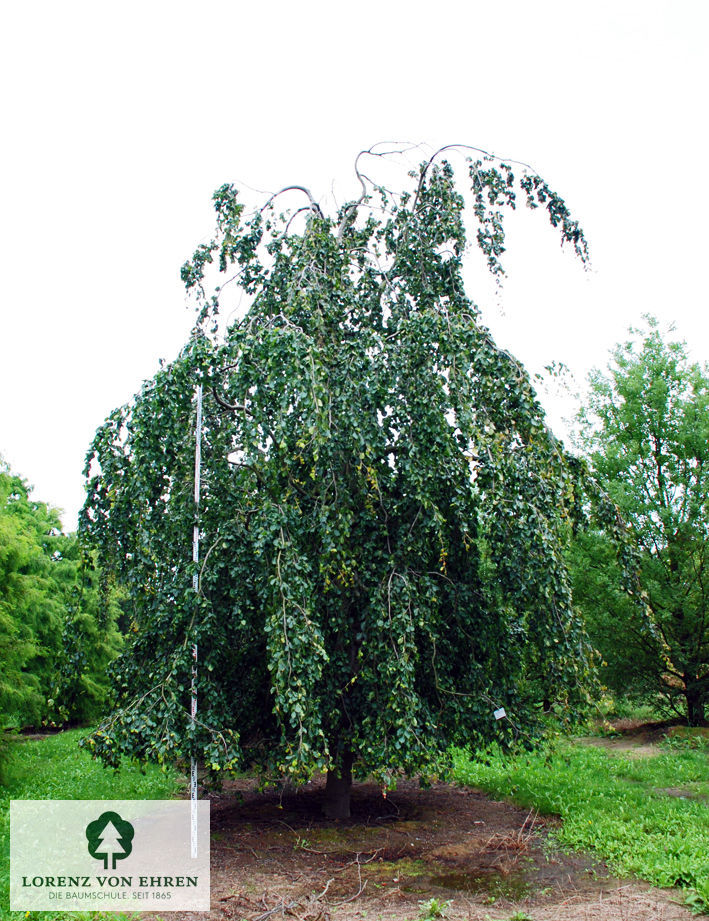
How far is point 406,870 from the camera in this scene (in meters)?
4.53

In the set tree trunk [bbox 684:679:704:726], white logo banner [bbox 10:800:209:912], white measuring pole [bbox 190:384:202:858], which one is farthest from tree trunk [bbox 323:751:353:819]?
tree trunk [bbox 684:679:704:726]

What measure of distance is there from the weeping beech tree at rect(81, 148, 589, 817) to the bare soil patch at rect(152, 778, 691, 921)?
0.58m

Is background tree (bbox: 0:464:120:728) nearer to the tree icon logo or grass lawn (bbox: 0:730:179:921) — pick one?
grass lawn (bbox: 0:730:179:921)

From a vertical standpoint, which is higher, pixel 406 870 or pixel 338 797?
pixel 338 797

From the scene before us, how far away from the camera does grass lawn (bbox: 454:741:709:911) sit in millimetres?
4406

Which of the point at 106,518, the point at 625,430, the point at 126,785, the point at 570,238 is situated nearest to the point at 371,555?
the point at 106,518

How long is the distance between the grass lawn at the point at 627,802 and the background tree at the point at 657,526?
47.6 inches

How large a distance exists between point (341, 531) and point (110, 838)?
2921 millimetres

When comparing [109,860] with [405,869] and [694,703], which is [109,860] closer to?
[405,869]

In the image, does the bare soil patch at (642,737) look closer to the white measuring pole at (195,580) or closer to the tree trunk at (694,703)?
the tree trunk at (694,703)

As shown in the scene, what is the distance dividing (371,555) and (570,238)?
9.66 feet

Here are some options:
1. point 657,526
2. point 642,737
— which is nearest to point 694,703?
point 642,737

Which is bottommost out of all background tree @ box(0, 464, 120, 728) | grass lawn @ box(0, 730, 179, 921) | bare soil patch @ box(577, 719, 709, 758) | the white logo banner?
bare soil patch @ box(577, 719, 709, 758)

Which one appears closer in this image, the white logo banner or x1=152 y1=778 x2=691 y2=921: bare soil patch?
x1=152 y1=778 x2=691 y2=921: bare soil patch
